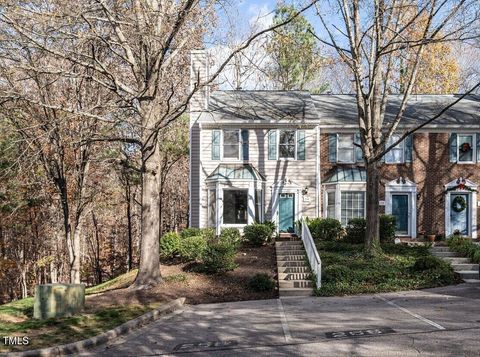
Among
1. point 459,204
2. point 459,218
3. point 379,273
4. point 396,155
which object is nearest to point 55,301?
point 379,273

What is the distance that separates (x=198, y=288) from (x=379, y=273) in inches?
217

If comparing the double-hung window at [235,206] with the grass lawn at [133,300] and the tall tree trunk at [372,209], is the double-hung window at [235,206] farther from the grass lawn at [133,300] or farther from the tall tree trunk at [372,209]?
the tall tree trunk at [372,209]

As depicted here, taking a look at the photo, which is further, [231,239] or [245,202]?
[245,202]

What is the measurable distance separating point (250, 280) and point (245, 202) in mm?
7606

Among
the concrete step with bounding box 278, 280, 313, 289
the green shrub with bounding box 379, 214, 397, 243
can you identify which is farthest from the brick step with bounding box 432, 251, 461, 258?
the concrete step with bounding box 278, 280, 313, 289

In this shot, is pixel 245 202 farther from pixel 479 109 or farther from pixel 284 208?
pixel 479 109

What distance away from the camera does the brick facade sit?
879 inches

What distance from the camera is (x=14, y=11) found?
36.4 ft

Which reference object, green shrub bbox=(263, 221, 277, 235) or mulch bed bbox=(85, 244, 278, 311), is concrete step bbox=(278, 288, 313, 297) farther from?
green shrub bbox=(263, 221, 277, 235)

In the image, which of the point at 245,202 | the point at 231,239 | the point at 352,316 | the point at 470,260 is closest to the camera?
the point at 352,316

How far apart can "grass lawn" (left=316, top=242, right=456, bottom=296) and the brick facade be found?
591cm

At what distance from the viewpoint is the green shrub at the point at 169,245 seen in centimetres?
1825

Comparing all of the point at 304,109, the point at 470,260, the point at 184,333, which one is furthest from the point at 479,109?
the point at 184,333

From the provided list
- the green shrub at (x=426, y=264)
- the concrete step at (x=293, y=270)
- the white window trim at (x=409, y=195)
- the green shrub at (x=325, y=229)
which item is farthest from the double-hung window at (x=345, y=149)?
the green shrub at (x=426, y=264)
